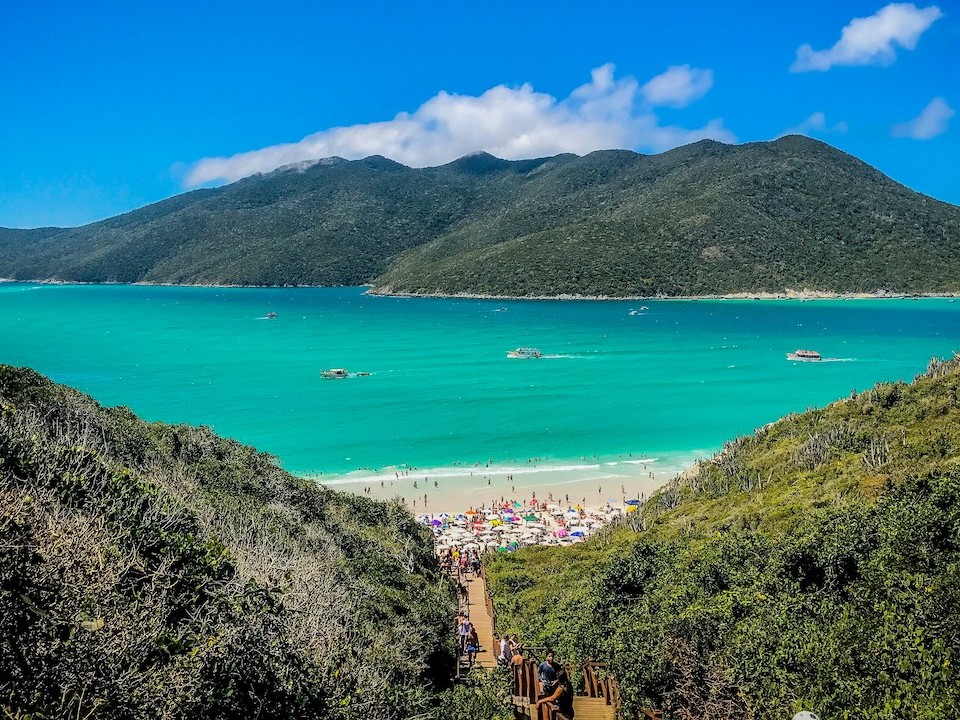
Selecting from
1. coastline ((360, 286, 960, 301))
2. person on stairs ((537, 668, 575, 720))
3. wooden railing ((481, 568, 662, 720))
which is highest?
coastline ((360, 286, 960, 301))

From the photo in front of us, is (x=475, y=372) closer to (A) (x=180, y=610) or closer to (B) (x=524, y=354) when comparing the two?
(B) (x=524, y=354)

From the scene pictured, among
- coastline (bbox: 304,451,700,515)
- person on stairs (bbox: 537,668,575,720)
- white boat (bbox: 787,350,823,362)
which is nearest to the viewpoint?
person on stairs (bbox: 537,668,575,720)

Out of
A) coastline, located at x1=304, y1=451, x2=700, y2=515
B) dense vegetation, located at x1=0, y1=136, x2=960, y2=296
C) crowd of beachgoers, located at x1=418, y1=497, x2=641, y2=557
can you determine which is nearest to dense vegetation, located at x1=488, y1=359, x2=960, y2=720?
crowd of beachgoers, located at x1=418, y1=497, x2=641, y2=557

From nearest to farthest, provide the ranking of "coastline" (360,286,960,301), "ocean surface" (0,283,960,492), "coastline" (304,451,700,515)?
1. "coastline" (304,451,700,515)
2. "ocean surface" (0,283,960,492)
3. "coastline" (360,286,960,301)

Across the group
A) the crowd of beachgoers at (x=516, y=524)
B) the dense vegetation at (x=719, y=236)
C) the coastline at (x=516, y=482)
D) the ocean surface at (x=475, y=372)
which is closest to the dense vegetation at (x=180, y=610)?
the crowd of beachgoers at (x=516, y=524)

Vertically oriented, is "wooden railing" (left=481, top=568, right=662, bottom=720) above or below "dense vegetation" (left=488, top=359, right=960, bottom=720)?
below

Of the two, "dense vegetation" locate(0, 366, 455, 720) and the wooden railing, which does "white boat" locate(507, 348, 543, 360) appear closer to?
"dense vegetation" locate(0, 366, 455, 720)

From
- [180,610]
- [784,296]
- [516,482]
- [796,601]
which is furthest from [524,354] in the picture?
[784,296]
